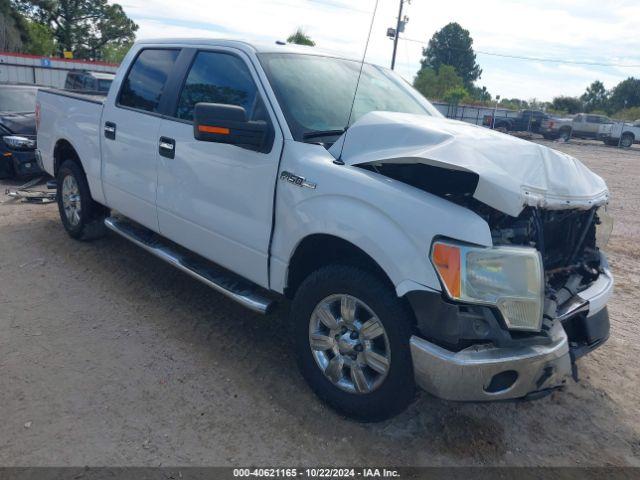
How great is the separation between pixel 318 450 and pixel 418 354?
789 millimetres

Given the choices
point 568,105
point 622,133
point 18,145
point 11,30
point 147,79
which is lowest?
point 18,145

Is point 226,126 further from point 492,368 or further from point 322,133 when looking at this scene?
point 492,368

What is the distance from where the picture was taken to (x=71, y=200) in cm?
574

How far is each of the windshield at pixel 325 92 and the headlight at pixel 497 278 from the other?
1.30m

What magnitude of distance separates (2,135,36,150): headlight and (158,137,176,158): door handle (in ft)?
18.0

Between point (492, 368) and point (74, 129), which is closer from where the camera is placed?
point (492, 368)

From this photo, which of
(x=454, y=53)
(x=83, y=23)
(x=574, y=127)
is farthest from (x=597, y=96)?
Answer: (x=83, y=23)

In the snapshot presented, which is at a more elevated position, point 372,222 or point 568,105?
point 568,105

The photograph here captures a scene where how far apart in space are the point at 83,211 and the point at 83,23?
65122 mm

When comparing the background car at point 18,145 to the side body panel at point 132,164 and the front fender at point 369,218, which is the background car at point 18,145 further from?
the front fender at point 369,218

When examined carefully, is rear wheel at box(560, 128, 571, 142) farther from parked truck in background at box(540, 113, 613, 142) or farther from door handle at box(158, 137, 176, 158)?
door handle at box(158, 137, 176, 158)

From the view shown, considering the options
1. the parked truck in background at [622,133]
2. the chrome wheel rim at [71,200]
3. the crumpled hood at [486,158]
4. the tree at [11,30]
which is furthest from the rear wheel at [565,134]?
the tree at [11,30]

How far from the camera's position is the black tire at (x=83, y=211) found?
17.9ft

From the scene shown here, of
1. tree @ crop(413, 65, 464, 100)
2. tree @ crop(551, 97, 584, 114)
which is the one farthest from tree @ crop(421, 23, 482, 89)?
tree @ crop(413, 65, 464, 100)
